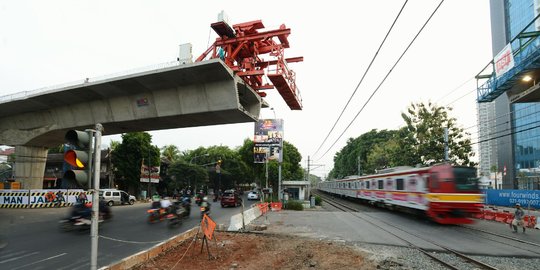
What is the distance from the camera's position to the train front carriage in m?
15.9

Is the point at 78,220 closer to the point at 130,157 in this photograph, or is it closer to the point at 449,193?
the point at 449,193

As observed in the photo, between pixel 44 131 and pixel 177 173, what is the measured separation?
27.9 m

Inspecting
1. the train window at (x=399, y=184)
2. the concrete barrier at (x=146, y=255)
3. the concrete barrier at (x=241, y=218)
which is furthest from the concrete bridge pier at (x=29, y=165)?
the train window at (x=399, y=184)

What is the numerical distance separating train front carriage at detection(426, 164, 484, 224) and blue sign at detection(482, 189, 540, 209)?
14.3 meters

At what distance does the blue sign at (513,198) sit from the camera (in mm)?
27909

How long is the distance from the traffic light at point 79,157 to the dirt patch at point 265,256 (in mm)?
3971

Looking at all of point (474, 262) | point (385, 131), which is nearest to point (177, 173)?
point (474, 262)

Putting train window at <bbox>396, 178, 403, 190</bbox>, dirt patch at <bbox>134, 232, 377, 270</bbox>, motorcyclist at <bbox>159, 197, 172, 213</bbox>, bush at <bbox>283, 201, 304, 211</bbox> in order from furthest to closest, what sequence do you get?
bush at <bbox>283, 201, 304, 211</bbox>, train window at <bbox>396, 178, 403, 190</bbox>, motorcyclist at <bbox>159, 197, 172, 213</bbox>, dirt patch at <bbox>134, 232, 377, 270</bbox>

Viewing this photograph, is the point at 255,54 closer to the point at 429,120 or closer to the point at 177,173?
the point at 429,120

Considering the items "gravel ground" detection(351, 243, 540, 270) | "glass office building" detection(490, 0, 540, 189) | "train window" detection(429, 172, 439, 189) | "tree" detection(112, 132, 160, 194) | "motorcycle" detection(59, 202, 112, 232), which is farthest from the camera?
"glass office building" detection(490, 0, 540, 189)

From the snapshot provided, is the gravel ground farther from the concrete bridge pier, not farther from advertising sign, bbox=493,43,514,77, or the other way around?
the concrete bridge pier

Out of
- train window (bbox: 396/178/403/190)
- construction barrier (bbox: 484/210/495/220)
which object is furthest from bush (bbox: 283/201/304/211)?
construction barrier (bbox: 484/210/495/220)

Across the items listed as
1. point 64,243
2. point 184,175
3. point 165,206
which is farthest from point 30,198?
point 184,175

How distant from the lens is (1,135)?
22406mm
